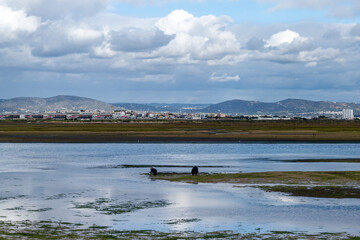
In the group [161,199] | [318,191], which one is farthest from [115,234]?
[318,191]

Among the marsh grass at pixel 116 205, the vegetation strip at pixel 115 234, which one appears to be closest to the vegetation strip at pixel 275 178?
the marsh grass at pixel 116 205

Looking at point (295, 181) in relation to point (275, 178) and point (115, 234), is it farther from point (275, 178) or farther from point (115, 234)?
point (115, 234)

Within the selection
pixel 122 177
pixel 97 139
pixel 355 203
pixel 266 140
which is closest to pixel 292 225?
pixel 355 203

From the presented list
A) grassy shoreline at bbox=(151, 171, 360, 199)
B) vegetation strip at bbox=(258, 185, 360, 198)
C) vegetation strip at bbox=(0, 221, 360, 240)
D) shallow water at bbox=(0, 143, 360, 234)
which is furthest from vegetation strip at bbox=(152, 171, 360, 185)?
vegetation strip at bbox=(0, 221, 360, 240)

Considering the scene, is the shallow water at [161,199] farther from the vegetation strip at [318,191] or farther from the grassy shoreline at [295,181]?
the grassy shoreline at [295,181]

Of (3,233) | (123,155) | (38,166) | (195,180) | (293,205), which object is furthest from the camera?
(123,155)

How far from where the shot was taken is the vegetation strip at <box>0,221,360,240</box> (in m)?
19.5

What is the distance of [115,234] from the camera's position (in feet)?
66.3

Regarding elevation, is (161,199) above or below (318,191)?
below

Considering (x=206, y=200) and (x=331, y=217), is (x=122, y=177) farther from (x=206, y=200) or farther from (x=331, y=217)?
(x=331, y=217)

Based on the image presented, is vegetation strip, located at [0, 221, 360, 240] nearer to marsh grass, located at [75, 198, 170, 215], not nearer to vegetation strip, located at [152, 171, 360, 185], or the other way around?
marsh grass, located at [75, 198, 170, 215]

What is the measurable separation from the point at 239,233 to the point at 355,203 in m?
9.42

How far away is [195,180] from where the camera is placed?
1484 inches

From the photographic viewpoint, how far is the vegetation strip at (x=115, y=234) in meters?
19.5
